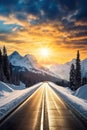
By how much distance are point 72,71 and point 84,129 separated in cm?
8637

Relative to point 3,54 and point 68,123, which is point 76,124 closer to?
point 68,123

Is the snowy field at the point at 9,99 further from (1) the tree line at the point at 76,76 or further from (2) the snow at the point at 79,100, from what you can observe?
(1) the tree line at the point at 76,76

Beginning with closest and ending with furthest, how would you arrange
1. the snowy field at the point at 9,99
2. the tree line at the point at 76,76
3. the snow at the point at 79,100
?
the snowy field at the point at 9,99 < the snow at the point at 79,100 < the tree line at the point at 76,76

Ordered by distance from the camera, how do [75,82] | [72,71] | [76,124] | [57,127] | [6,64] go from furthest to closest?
[6,64] < [72,71] < [75,82] < [76,124] < [57,127]

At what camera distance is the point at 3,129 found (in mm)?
13734

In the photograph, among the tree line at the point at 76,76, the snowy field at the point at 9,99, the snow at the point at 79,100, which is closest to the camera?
the snowy field at the point at 9,99

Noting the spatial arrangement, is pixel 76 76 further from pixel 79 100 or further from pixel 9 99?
pixel 9 99

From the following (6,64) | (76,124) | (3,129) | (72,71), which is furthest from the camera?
(6,64)

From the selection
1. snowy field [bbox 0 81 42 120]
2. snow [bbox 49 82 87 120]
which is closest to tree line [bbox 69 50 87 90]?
snowy field [bbox 0 81 42 120]

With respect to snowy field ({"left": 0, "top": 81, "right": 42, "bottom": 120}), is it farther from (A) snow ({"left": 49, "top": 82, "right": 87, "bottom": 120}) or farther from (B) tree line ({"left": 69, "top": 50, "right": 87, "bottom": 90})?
(B) tree line ({"left": 69, "top": 50, "right": 87, "bottom": 90})

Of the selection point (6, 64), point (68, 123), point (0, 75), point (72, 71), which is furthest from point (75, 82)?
point (68, 123)

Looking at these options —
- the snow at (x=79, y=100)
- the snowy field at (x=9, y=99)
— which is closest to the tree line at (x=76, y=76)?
the snowy field at (x=9, y=99)

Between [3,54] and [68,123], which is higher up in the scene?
[3,54]

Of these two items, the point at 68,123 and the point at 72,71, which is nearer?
the point at 68,123
